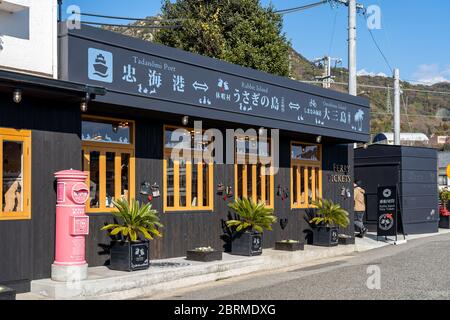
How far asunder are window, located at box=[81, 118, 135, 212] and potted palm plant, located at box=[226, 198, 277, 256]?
288 centimetres

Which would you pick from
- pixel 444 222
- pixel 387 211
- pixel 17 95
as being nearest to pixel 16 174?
pixel 17 95

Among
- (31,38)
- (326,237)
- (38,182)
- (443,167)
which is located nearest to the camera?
(38,182)

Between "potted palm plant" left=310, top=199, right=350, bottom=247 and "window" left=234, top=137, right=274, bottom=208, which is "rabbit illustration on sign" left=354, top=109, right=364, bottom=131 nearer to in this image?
"potted palm plant" left=310, top=199, right=350, bottom=247

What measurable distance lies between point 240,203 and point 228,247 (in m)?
1.19

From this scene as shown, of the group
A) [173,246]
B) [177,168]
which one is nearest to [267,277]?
[173,246]

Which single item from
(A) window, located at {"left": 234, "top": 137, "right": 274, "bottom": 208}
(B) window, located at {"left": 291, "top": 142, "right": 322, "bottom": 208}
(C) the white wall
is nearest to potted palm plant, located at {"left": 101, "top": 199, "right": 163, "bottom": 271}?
(C) the white wall

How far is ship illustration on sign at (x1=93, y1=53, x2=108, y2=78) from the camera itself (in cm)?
1077

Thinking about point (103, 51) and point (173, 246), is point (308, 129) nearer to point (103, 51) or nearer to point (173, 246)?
point (173, 246)

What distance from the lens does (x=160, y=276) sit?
1105cm

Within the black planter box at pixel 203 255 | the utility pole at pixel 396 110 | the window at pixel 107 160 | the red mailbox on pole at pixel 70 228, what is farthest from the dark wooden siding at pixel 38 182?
the utility pole at pixel 396 110

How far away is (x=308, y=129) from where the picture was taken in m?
16.3

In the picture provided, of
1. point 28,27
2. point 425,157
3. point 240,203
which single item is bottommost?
point 240,203

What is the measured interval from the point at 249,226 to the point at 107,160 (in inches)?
151

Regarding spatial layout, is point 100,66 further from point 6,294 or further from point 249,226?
point 249,226
